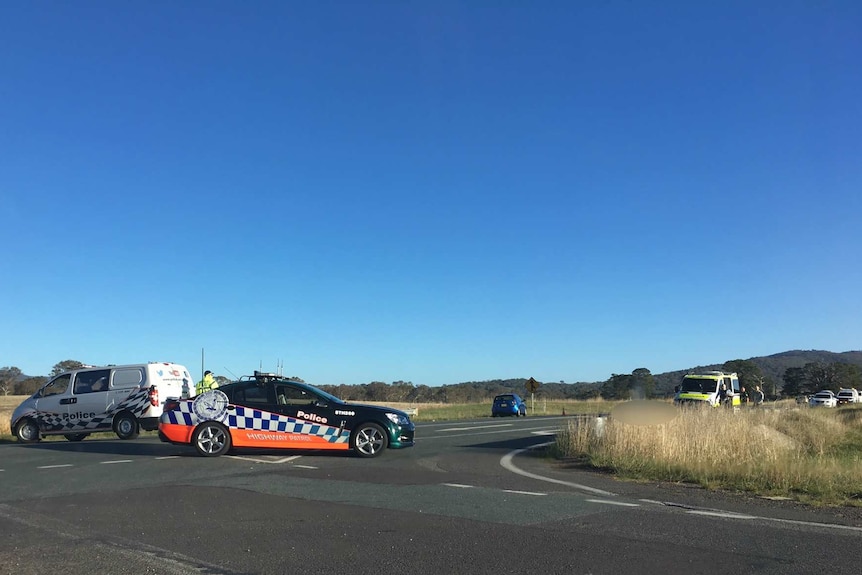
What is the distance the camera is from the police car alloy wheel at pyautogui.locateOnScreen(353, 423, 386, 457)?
47.4 ft

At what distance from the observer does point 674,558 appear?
635cm

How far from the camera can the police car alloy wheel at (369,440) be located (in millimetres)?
14461

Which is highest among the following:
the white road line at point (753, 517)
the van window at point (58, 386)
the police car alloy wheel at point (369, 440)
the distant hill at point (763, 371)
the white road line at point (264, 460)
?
the distant hill at point (763, 371)

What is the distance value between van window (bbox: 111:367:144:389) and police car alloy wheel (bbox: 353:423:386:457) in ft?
30.8

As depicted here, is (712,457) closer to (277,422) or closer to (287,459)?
(287,459)

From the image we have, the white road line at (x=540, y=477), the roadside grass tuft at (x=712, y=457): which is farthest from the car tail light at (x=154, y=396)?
the roadside grass tuft at (x=712, y=457)

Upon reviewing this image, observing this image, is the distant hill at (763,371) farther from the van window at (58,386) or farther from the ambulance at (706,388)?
the van window at (58,386)

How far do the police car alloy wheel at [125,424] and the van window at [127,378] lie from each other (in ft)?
2.88

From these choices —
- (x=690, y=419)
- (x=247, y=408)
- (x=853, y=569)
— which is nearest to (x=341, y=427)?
(x=247, y=408)

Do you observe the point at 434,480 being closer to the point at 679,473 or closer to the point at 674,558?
the point at 679,473

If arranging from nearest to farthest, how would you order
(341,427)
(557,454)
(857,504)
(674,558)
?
(674,558) < (857,504) < (341,427) < (557,454)

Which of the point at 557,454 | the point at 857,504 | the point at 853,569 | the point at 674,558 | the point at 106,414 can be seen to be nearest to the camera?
the point at 853,569

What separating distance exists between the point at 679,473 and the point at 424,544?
267 inches

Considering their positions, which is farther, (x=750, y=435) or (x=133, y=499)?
(x=750, y=435)
